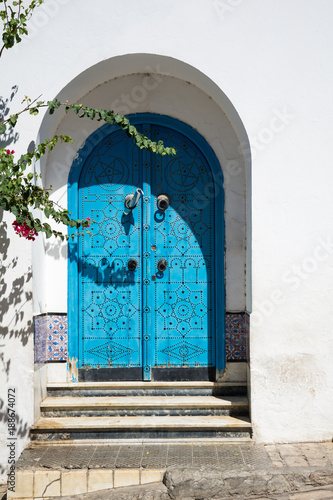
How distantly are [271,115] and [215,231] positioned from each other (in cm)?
114

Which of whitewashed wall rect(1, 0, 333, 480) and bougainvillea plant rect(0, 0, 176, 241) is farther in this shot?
whitewashed wall rect(1, 0, 333, 480)

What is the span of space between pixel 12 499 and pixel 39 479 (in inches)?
10.1

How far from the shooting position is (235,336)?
16.9 feet

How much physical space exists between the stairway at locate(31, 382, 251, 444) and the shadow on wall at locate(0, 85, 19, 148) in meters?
2.09

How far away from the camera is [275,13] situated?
4668mm

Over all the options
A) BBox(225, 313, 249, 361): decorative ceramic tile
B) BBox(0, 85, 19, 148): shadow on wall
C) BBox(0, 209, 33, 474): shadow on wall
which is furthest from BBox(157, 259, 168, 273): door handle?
BBox(0, 85, 19, 148): shadow on wall

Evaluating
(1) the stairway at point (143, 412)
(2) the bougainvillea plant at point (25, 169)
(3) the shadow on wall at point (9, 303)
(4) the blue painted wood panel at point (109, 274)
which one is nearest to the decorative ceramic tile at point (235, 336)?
(1) the stairway at point (143, 412)

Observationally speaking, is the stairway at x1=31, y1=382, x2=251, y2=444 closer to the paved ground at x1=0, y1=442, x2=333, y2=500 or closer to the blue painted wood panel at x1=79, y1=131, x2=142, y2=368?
the paved ground at x1=0, y1=442, x2=333, y2=500

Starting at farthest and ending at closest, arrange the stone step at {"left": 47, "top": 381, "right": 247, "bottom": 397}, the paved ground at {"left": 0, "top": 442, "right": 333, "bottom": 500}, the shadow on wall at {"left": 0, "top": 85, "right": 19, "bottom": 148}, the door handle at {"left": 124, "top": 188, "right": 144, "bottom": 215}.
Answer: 1. the door handle at {"left": 124, "top": 188, "right": 144, "bottom": 215}
2. the stone step at {"left": 47, "top": 381, "right": 247, "bottom": 397}
3. the shadow on wall at {"left": 0, "top": 85, "right": 19, "bottom": 148}
4. the paved ground at {"left": 0, "top": 442, "right": 333, "bottom": 500}

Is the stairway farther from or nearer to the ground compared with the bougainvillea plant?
nearer to the ground

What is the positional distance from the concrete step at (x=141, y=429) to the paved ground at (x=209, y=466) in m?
0.09

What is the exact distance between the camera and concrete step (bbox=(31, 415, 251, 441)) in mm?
4680

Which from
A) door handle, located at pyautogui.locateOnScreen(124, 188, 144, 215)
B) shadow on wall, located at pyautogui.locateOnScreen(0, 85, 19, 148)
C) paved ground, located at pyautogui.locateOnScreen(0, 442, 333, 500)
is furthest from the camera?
door handle, located at pyautogui.locateOnScreen(124, 188, 144, 215)

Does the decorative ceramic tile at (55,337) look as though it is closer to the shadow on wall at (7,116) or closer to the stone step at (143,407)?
the stone step at (143,407)
